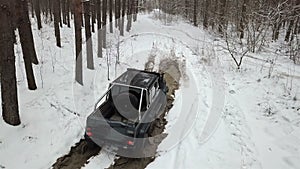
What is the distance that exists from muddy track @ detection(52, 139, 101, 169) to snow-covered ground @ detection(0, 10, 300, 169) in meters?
0.20

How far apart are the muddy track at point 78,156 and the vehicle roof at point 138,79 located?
7.01 ft

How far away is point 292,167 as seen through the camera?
6230mm

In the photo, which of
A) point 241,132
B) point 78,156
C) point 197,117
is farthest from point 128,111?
point 241,132

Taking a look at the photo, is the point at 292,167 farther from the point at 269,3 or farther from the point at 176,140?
the point at 269,3

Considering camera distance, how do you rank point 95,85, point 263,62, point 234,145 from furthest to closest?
1. point 263,62
2. point 95,85
3. point 234,145

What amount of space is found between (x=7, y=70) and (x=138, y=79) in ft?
13.0

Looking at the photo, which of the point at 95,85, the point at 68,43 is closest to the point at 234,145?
the point at 95,85

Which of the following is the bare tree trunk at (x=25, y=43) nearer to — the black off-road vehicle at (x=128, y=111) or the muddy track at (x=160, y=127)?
the black off-road vehicle at (x=128, y=111)

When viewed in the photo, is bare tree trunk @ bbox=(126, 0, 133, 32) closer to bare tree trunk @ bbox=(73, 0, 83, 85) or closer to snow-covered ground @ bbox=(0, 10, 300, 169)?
snow-covered ground @ bbox=(0, 10, 300, 169)

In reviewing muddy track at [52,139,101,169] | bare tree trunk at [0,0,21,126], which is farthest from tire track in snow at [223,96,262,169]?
bare tree trunk at [0,0,21,126]

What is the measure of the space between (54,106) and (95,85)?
3.17 m

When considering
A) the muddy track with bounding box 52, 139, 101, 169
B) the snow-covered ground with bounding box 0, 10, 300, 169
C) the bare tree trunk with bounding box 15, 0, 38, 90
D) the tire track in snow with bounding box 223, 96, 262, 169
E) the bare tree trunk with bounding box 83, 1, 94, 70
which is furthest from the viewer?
the bare tree trunk with bounding box 83, 1, 94, 70

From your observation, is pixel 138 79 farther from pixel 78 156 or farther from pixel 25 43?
pixel 25 43

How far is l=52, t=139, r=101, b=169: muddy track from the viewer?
6.29 meters
